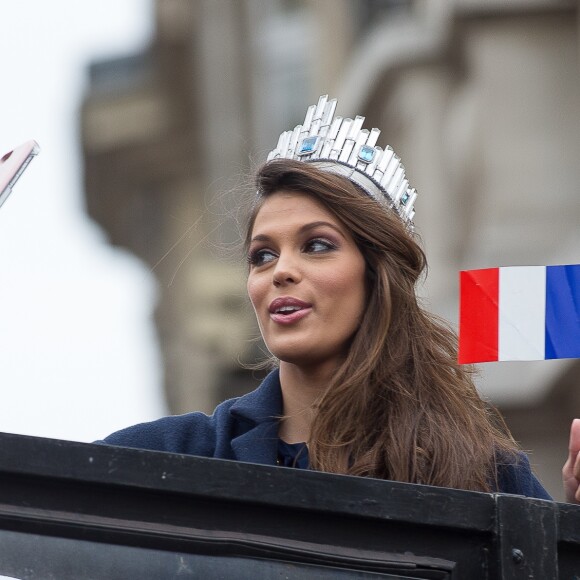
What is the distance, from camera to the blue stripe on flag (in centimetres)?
416

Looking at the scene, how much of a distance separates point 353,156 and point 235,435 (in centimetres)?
80

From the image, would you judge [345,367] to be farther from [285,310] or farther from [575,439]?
[575,439]

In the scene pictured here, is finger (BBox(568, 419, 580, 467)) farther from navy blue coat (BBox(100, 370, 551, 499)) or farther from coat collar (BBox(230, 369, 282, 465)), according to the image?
coat collar (BBox(230, 369, 282, 465))

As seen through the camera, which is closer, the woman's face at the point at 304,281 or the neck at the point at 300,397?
the woman's face at the point at 304,281

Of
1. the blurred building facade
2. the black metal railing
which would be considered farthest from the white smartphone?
the blurred building facade

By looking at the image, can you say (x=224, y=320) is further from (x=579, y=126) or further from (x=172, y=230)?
(x=579, y=126)

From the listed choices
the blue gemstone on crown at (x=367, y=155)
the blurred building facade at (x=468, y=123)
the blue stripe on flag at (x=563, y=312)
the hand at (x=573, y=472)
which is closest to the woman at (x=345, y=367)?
the blue gemstone on crown at (x=367, y=155)

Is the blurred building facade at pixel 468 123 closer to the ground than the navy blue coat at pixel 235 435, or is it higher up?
higher up

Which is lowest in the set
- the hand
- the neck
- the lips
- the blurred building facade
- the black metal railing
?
the black metal railing

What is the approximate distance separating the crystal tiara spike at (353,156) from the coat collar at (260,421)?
0.53m

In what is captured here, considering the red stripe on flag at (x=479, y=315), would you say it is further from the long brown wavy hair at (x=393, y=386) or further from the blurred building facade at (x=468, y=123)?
the blurred building facade at (x=468, y=123)

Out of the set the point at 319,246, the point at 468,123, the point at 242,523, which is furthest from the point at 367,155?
→ the point at 468,123

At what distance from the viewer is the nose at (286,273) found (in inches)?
188

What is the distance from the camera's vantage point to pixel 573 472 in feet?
13.9
